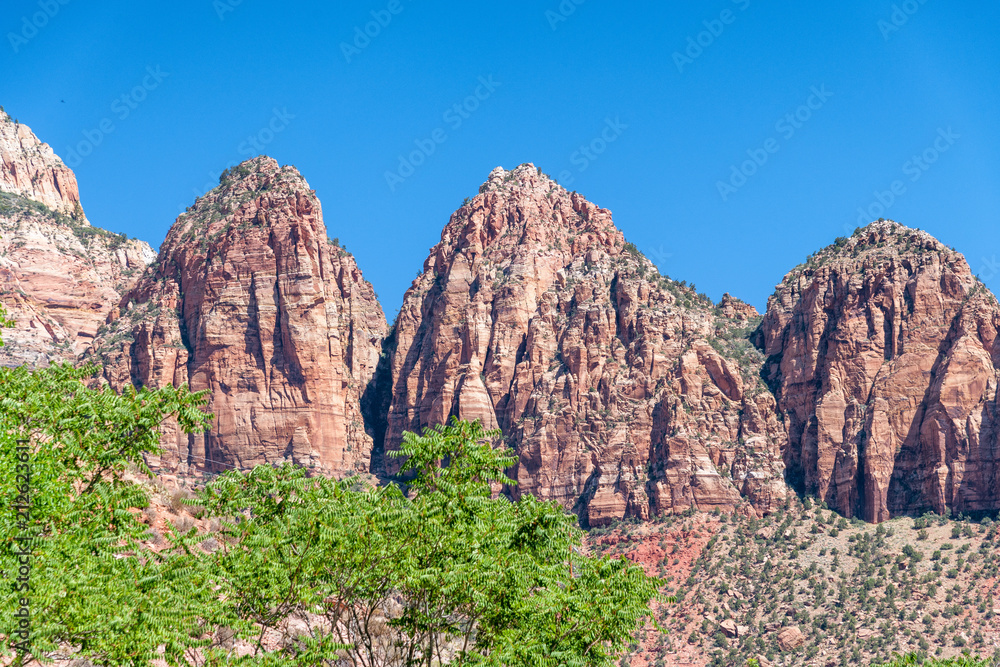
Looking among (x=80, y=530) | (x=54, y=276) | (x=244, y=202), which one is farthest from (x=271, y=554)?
(x=54, y=276)

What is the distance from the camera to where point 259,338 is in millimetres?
142375

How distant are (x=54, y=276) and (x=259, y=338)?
37.8 metres

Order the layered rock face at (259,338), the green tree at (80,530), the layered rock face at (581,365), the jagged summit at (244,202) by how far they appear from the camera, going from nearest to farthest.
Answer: the green tree at (80,530), the layered rock face at (581,365), the layered rock face at (259,338), the jagged summit at (244,202)

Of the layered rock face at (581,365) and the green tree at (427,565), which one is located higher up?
the layered rock face at (581,365)

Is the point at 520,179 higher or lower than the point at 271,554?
higher

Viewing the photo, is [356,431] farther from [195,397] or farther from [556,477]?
[195,397]

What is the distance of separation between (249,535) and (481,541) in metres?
6.14

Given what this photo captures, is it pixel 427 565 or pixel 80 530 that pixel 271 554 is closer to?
pixel 427 565

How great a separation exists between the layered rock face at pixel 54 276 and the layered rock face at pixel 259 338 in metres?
7.75

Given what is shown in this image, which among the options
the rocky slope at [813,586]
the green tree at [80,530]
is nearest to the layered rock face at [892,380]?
the rocky slope at [813,586]

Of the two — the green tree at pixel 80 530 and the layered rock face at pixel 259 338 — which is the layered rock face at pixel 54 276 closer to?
the layered rock face at pixel 259 338

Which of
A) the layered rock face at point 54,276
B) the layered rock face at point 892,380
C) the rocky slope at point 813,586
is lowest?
the rocky slope at point 813,586

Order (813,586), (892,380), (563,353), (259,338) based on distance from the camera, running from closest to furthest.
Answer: (813,586)
(892,380)
(563,353)
(259,338)

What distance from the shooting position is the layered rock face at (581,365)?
12681cm
